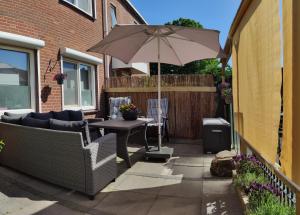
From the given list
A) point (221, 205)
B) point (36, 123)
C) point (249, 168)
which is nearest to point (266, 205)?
point (221, 205)

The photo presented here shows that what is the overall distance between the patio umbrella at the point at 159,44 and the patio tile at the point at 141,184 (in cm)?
105

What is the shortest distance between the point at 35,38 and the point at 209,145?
13.6ft

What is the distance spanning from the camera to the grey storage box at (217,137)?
5445mm

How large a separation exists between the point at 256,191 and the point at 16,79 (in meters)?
4.55

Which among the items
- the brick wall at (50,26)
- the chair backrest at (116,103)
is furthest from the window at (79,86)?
the chair backrest at (116,103)

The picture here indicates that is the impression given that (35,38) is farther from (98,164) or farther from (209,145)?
(209,145)

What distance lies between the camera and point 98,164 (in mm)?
3270

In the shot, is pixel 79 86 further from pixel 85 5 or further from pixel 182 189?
pixel 182 189

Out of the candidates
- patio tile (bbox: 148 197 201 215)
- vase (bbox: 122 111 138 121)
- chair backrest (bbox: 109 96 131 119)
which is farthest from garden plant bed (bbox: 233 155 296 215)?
chair backrest (bbox: 109 96 131 119)

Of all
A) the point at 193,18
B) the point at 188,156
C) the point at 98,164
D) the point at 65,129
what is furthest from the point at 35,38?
the point at 193,18

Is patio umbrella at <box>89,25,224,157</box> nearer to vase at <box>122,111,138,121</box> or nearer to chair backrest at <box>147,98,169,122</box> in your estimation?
vase at <box>122,111,138,121</box>

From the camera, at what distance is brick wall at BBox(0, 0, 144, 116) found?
4.78m

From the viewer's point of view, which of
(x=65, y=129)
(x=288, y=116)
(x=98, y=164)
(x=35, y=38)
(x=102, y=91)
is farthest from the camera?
(x=102, y=91)

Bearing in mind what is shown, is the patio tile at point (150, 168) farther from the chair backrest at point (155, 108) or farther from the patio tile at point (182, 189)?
the chair backrest at point (155, 108)
